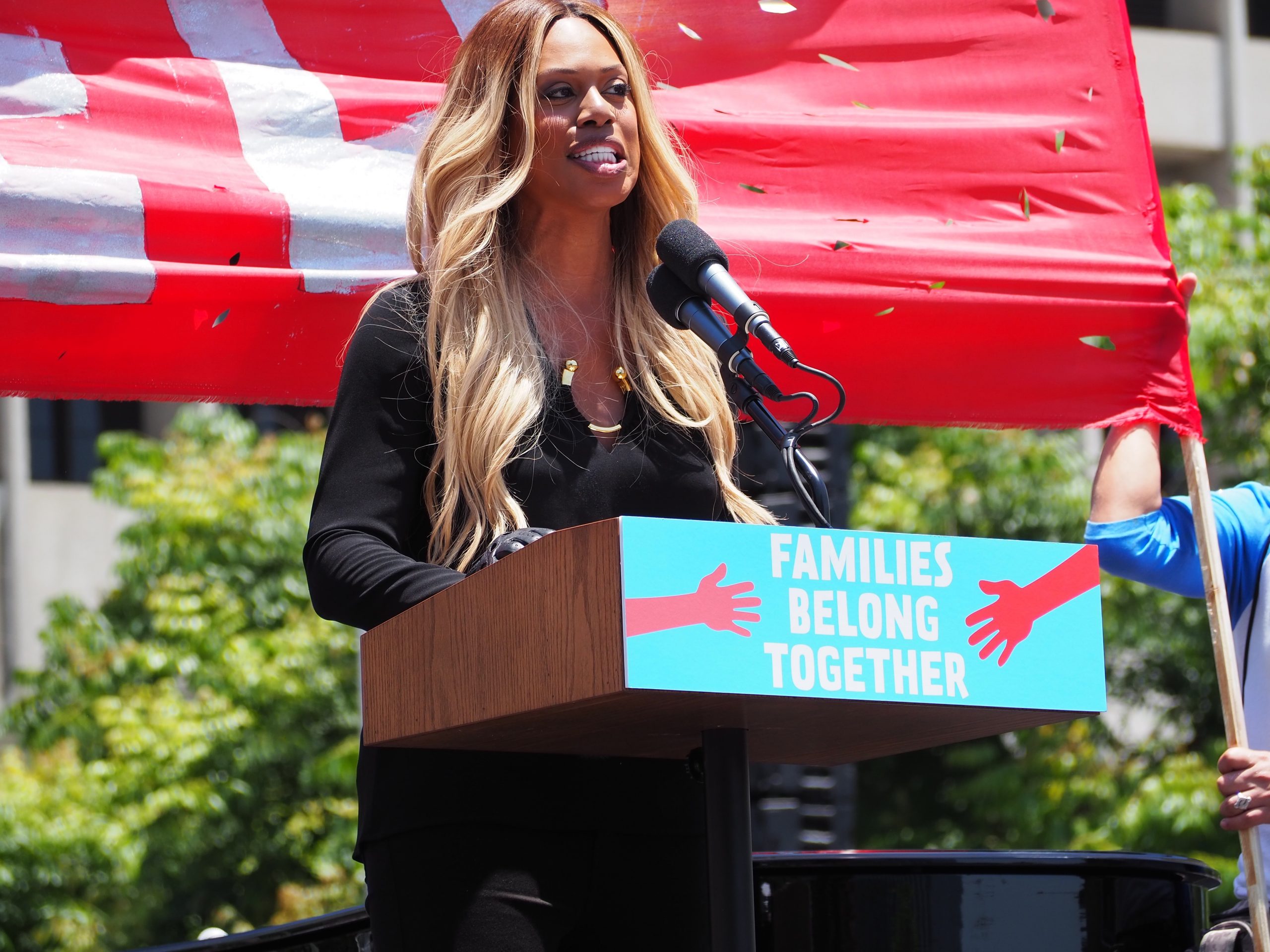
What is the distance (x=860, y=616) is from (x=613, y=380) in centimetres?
91

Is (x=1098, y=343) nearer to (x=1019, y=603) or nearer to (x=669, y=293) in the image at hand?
(x=669, y=293)

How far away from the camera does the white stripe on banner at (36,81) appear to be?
10.3 ft

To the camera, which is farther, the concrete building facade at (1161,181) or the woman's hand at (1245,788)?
the concrete building facade at (1161,181)

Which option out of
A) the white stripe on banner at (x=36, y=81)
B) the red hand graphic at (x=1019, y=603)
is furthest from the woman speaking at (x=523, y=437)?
the white stripe on banner at (x=36, y=81)

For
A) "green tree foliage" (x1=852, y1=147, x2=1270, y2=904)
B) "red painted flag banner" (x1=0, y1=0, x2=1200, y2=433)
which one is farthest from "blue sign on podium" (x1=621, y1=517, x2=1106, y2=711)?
"green tree foliage" (x1=852, y1=147, x2=1270, y2=904)

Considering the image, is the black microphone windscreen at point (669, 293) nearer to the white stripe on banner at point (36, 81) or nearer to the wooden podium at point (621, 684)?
the wooden podium at point (621, 684)

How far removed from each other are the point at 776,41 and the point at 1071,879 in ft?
5.96

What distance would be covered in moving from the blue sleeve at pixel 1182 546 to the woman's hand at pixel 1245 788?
1.51 ft

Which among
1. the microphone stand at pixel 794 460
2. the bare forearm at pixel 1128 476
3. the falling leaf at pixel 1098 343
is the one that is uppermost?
the falling leaf at pixel 1098 343

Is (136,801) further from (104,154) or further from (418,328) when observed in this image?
(418,328)

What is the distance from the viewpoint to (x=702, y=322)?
7.27 ft

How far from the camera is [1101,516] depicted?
330 cm

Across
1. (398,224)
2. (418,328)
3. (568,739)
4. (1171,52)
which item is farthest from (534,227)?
(1171,52)

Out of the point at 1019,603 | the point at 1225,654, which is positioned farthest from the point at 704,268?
the point at 1225,654
